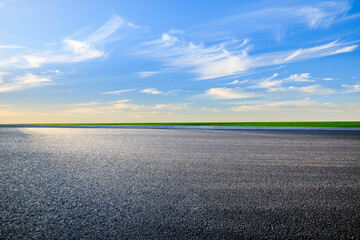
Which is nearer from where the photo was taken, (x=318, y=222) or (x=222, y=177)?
(x=318, y=222)

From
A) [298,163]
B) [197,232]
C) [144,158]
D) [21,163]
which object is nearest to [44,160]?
[21,163]

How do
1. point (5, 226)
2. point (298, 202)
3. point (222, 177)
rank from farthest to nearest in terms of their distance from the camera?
point (222, 177)
point (298, 202)
point (5, 226)

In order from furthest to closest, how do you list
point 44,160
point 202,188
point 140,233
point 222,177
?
point 44,160 → point 222,177 → point 202,188 → point 140,233

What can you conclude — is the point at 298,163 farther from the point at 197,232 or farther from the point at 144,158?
the point at 197,232

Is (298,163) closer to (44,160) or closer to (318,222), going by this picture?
(318,222)

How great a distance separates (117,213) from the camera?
121 inches

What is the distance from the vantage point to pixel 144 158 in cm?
705

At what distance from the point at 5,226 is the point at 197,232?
1934 mm

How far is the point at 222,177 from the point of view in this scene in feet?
15.9

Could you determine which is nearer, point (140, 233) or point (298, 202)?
point (140, 233)

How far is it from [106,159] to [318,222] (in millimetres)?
5263

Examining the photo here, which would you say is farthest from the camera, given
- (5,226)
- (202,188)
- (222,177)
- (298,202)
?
(222,177)

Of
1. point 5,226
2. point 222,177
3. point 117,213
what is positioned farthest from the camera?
point 222,177

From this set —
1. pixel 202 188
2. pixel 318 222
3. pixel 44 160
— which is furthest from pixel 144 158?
pixel 318 222
